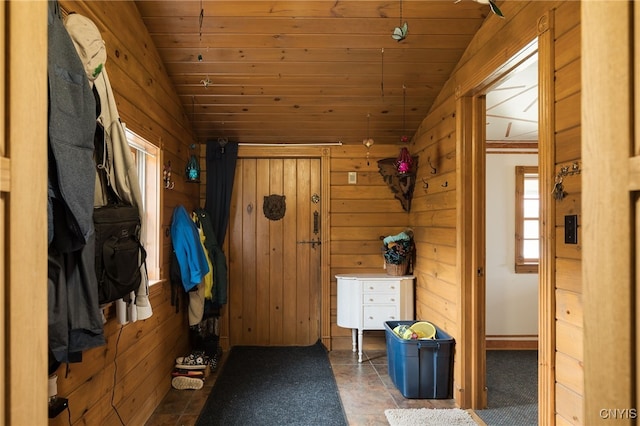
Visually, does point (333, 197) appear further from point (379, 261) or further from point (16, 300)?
point (16, 300)

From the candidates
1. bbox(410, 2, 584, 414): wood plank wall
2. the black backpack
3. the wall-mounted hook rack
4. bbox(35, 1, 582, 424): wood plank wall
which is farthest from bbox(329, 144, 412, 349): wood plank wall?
the black backpack

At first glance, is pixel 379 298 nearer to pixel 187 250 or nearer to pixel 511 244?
pixel 511 244

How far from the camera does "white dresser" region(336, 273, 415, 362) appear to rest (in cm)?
345

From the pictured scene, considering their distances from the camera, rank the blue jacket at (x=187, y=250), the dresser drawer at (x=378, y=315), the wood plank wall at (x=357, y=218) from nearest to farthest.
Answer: the blue jacket at (x=187, y=250) < the dresser drawer at (x=378, y=315) < the wood plank wall at (x=357, y=218)

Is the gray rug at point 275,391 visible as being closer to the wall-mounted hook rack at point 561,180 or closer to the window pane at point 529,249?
the wall-mounted hook rack at point 561,180

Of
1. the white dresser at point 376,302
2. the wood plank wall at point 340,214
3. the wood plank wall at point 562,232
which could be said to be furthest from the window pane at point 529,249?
the wood plank wall at point 562,232

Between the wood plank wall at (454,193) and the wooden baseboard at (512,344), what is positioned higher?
the wood plank wall at (454,193)

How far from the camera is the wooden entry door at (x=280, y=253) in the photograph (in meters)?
3.88

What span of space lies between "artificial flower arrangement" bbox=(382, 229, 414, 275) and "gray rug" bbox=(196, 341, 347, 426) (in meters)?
1.04

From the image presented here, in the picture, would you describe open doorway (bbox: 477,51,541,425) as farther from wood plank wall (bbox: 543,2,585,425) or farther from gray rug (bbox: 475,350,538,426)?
wood plank wall (bbox: 543,2,585,425)

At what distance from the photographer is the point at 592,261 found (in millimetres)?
645

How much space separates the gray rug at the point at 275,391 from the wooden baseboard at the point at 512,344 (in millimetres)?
1688

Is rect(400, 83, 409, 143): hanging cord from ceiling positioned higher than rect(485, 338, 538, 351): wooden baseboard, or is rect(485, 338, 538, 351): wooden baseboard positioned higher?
rect(400, 83, 409, 143): hanging cord from ceiling

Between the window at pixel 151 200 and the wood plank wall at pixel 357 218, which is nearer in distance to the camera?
the window at pixel 151 200
